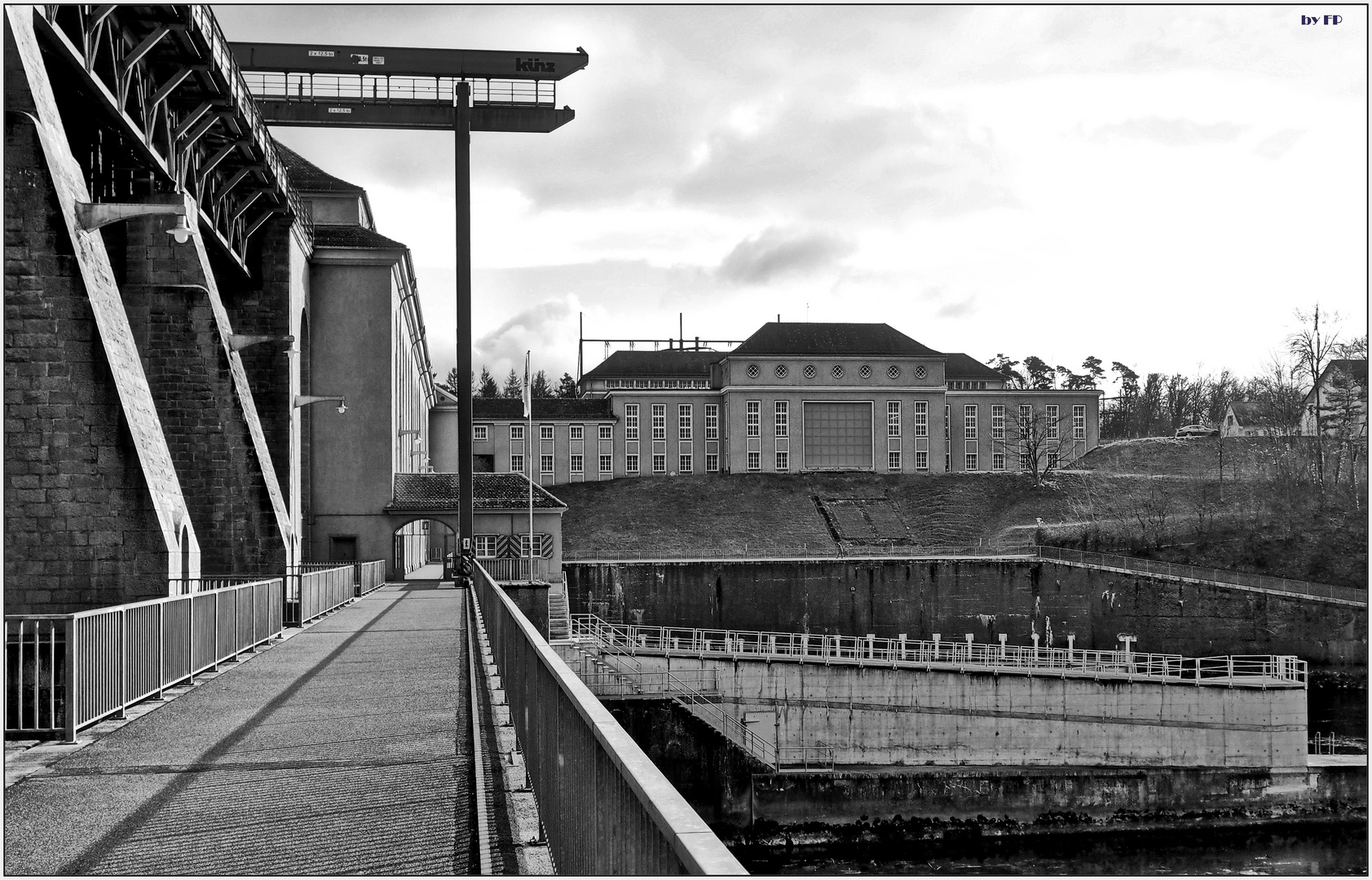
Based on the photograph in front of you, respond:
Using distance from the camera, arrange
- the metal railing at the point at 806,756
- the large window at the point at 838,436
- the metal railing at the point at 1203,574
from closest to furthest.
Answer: the metal railing at the point at 806,756
the metal railing at the point at 1203,574
the large window at the point at 838,436

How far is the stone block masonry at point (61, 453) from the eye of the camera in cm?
1658

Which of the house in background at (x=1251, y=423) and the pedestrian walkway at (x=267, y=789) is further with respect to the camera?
the house in background at (x=1251, y=423)

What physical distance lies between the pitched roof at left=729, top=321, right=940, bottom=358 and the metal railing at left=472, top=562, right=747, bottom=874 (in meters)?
76.8

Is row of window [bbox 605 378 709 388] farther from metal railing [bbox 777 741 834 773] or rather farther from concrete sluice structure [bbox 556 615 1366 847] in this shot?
metal railing [bbox 777 741 834 773]

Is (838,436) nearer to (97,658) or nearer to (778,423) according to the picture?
(778,423)

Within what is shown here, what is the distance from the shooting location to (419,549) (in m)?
54.7

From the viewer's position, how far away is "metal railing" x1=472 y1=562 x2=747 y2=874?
2.65 meters

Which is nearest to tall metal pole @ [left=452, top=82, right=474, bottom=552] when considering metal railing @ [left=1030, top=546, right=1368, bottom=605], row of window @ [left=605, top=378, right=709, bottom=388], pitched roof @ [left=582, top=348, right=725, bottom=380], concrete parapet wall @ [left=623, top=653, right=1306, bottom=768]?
concrete parapet wall @ [left=623, top=653, right=1306, bottom=768]

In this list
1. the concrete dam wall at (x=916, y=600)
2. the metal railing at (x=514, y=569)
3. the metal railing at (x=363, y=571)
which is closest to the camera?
the metal railing at (x=363, y=571)

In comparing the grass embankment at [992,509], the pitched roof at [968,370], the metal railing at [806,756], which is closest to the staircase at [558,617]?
the metal railing at [806,756]

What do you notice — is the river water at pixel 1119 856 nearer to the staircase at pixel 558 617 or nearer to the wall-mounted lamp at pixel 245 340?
the staircase at pixel 558 617

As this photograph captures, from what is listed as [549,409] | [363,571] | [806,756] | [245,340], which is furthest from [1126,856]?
[549,409]

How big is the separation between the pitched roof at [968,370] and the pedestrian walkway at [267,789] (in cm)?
10087

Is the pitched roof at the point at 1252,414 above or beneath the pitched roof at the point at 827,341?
beneath
